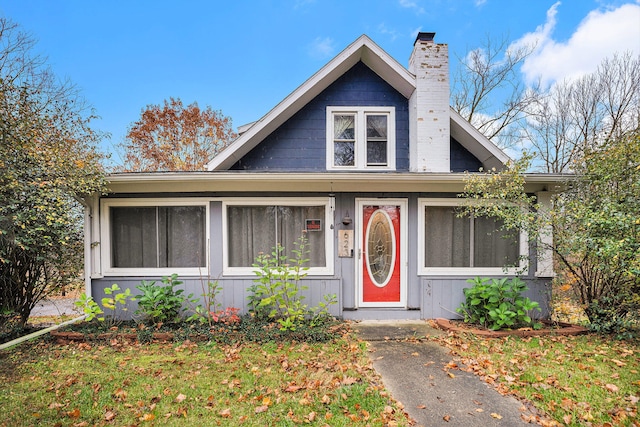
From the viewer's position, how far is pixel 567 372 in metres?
3.71

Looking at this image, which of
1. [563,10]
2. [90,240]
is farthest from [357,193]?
[563,10]

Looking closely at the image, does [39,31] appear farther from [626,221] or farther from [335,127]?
[626,221]

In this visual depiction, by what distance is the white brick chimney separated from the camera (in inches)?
252

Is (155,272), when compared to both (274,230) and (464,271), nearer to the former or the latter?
(274,230)

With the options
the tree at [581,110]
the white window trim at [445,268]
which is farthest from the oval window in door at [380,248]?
the tree at [581,110]

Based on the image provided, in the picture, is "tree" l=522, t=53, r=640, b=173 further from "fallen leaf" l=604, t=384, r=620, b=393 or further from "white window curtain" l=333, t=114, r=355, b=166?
"fallen leaf" l=604, t=384, r=620, b=393

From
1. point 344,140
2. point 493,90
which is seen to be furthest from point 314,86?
point 493,90

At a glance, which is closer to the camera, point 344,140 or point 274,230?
point 274,230

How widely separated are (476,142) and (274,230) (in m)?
4.61

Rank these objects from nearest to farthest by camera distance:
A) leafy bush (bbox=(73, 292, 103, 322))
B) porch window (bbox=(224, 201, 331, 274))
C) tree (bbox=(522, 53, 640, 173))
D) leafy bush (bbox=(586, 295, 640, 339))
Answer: leafy bush (bbox=(586, 295, 640, 339)), leafy bush (bbox=(73, 292, 103, 322)), porch window (bbox=(224, 201, 331, 274)), tree (bbox=(522, 53, 640, 173))

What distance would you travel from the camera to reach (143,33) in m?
14.7

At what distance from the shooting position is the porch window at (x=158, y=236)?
5.93 meters

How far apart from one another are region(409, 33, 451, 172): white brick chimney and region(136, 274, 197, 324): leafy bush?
512 centimetres

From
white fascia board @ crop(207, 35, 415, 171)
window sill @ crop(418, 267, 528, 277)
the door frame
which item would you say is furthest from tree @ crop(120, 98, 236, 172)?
window sill @ crop(418, 267, 528, 277)
